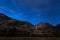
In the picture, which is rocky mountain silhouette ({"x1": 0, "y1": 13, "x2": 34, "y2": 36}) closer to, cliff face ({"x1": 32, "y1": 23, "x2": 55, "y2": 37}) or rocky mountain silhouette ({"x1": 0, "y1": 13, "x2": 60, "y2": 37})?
rocky mountain silhouette ({"x1": 0, "y1": 13, "x2": 60, "y2": 37})

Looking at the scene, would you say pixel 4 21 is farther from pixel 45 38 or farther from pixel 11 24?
pixel 45 38

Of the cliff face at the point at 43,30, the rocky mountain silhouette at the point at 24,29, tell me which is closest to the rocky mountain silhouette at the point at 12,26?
the rocky mountain silhouette at the point at 24,29

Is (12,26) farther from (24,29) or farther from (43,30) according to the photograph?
(43,30)

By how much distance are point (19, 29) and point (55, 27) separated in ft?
4.91

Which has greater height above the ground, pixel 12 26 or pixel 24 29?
pixel 12 26

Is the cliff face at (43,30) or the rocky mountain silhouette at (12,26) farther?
the cliff face at (43,30)

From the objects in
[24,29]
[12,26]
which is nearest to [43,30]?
[24,29]

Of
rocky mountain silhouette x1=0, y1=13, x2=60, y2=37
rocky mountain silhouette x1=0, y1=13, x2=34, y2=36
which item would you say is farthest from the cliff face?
rocky mountain silhouette x1=0, y1=13, x2=34, y2=36

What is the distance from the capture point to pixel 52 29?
7.32 m

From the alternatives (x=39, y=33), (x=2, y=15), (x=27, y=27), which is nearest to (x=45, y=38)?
(x=39, y=33)

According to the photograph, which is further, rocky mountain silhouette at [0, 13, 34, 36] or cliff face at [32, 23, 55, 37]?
cliff face at [32, 23, 55, 37]

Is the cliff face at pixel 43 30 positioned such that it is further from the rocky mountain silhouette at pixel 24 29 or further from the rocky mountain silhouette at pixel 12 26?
the rocky mountain silhouette at pixel 12 26

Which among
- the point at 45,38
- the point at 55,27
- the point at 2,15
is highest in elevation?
the point at 2,15

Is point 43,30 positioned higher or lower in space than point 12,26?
lower
